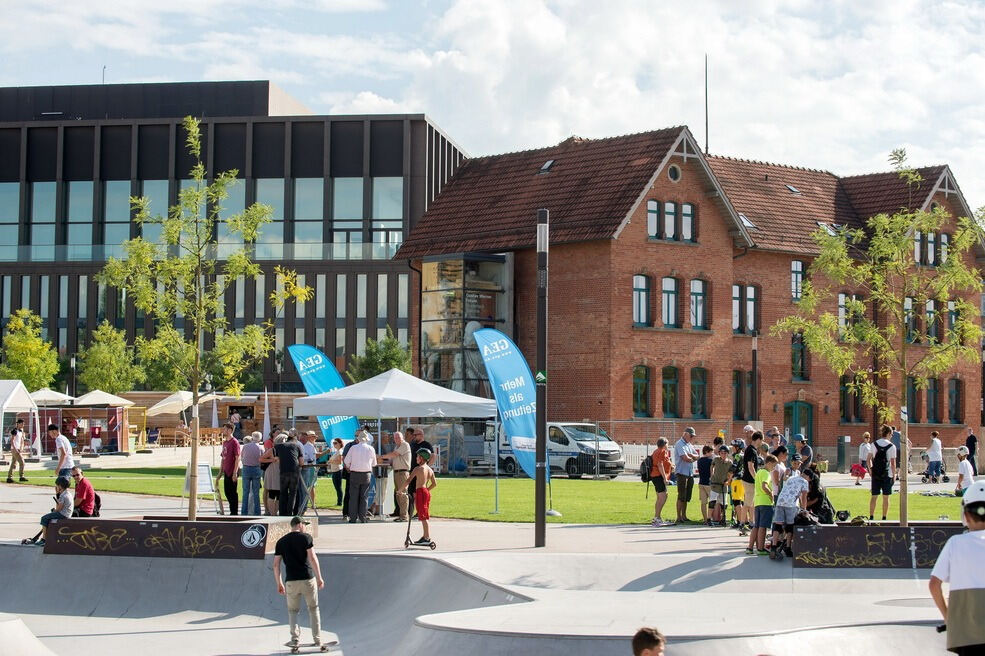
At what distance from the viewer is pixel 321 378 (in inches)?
1161

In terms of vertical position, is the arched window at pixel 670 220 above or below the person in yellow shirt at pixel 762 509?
above

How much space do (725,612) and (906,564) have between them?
5.16 m

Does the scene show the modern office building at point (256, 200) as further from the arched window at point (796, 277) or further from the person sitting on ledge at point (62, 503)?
the person sitting on ledge at point (62, 503)

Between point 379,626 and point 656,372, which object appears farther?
point 656,372

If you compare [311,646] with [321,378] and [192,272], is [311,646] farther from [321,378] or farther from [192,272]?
[321,378]

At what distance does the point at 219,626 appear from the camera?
50.1 feet

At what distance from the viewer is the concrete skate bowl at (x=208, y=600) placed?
47.2ft

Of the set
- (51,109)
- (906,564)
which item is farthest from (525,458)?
(51,109)

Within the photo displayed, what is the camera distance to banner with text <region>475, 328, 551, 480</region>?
22.7 m

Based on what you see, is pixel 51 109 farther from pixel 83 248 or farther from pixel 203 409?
pixel 203 409

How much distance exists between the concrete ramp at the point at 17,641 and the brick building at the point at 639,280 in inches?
1328

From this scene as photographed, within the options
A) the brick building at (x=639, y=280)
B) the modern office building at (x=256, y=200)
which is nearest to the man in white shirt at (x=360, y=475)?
the brick building at (x=639, y=280)

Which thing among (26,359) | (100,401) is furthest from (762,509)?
(26,359)

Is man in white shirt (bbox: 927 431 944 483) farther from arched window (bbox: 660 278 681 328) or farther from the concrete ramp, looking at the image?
the concrete ramp
